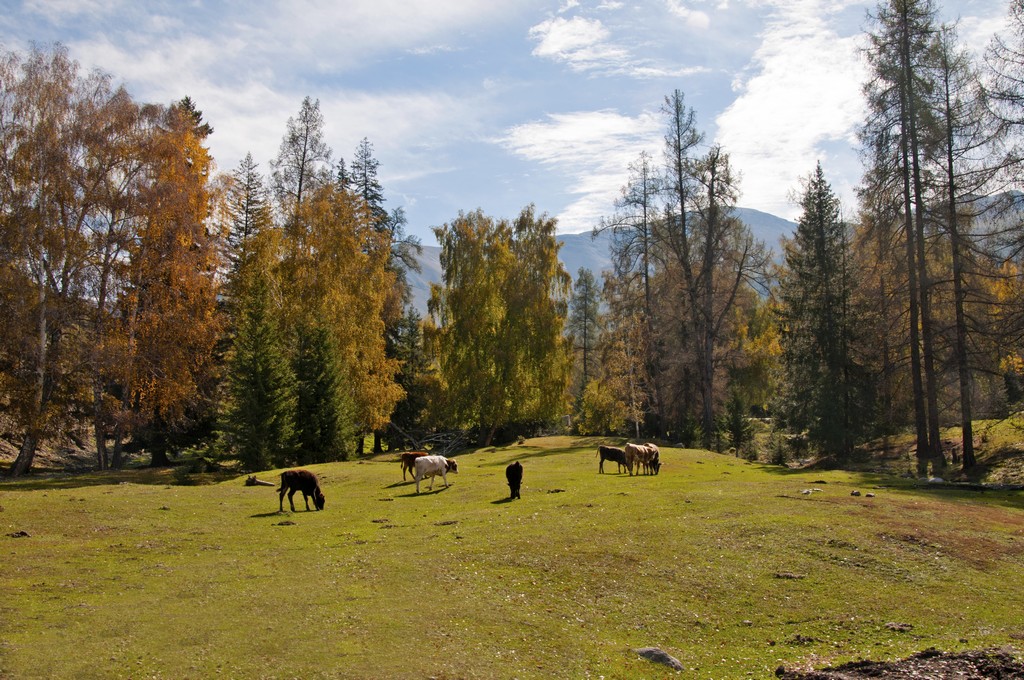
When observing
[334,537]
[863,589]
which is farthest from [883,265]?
[334,537]

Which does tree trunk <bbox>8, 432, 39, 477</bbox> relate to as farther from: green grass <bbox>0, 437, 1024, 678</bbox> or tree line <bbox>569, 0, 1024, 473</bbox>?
Answer: tree line <bbox>569, 0, 1024, 473</bbox>

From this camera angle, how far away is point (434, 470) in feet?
93.7

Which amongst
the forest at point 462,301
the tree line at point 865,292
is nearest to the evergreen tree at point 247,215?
the forest at point 462,301

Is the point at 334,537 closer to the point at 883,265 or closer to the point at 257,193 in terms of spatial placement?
the point at 883,265

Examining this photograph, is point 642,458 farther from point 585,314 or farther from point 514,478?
point 585,314

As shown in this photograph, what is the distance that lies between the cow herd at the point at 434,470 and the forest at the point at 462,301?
37.7 feet

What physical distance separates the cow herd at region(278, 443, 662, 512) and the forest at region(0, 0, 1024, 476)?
11.5m

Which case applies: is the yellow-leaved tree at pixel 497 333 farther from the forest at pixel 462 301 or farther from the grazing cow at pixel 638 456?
the grazing cow at pixel 638 456

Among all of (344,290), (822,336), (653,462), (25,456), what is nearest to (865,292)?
(822,336)

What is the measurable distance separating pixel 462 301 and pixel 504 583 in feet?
134

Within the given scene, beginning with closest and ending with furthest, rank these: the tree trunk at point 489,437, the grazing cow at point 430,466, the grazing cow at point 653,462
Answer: the grazing cow at point 430,466 → the grazing cow at point 653,462 → the tree trunk at point 489,437

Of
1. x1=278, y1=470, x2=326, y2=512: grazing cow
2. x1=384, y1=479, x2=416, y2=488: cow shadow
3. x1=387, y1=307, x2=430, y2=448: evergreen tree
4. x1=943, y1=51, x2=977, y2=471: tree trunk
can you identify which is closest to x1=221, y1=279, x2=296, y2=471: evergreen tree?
x1=384, y1=479, x2=416, y2=488: cow shadow

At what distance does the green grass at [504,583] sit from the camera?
1105 centimetres

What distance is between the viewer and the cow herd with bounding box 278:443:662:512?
23875mm
